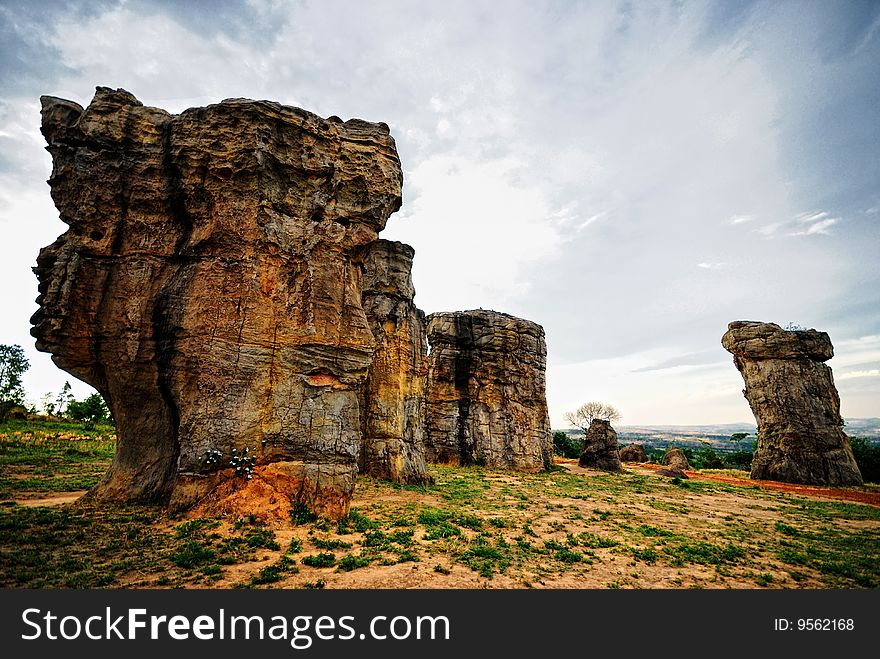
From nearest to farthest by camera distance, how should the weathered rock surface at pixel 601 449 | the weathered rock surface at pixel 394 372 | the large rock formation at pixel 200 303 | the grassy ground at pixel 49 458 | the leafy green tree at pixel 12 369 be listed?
1. the large rock formation at pixel 200 303
2. the grassy ground at pixel 49 458
3. the weathered rock surface at pixel 394 372
4. the weathered rock surface at pixel 601 449
5. the leafy green tree at pixel 12 369

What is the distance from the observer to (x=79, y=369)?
12.8m

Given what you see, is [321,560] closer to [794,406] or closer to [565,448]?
[794,406]

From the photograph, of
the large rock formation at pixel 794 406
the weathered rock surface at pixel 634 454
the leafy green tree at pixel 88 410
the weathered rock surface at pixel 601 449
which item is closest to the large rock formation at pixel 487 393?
the weathered rock surface at pixel 601 449

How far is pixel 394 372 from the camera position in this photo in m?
23.4

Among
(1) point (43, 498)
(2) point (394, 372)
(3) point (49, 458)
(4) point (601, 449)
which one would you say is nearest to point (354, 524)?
(1) point (43, 498)

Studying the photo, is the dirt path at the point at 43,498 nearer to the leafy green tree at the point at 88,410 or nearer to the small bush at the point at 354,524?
the small bush at the point at 354,524

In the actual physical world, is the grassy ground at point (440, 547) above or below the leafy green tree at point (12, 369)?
below

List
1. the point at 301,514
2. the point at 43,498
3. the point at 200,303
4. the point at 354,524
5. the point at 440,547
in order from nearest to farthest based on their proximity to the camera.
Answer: the point at 440,547 < the point at 301,514 < the point at 354,524 < the point at 200,303 < the point at 43,498

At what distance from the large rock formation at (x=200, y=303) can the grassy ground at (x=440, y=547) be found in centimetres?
178

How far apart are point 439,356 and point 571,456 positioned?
114ft

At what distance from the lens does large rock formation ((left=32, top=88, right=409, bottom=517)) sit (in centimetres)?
1238

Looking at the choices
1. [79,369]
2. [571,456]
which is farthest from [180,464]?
[571,456]

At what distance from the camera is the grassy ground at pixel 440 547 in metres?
8.09

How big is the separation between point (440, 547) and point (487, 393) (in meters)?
25.6
